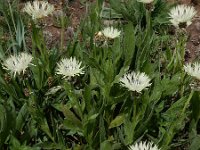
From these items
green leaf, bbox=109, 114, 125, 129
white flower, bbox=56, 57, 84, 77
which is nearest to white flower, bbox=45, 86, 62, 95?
white flower, bbox=56, 57, 84, 77

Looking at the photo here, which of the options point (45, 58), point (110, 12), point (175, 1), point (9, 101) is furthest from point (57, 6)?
point (9, 101)

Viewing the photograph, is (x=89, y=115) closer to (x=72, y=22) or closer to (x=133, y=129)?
(x=133, y=129)

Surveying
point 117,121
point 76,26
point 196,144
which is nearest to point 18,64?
point 117,121

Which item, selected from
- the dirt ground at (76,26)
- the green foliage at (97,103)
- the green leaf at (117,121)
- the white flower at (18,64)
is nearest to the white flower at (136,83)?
the green foliage at (97,103)

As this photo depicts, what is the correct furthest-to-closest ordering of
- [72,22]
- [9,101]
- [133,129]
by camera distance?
[72,22] < [9,101] < [133,129]

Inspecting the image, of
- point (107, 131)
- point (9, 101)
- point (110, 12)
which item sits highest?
point (110, 12)

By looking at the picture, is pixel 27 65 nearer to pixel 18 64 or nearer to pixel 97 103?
pixel 18 64

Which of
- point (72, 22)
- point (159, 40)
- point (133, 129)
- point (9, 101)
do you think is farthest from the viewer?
point (72, 22)

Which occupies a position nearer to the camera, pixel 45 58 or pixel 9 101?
pixel 9 101

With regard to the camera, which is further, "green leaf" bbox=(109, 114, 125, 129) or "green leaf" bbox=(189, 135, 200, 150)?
"green leaf" bbox=(109, 114, 125, 129)

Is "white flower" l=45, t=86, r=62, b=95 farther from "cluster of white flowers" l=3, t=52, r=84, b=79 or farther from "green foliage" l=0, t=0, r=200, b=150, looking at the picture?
"cluster of white flowers" l=3, t=52, r=84, b=79

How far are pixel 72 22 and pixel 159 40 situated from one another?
72 centimetres

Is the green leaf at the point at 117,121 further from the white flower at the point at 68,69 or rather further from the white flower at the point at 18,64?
the white flower at the point at 18,64

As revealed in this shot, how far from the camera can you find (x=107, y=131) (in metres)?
2.34
